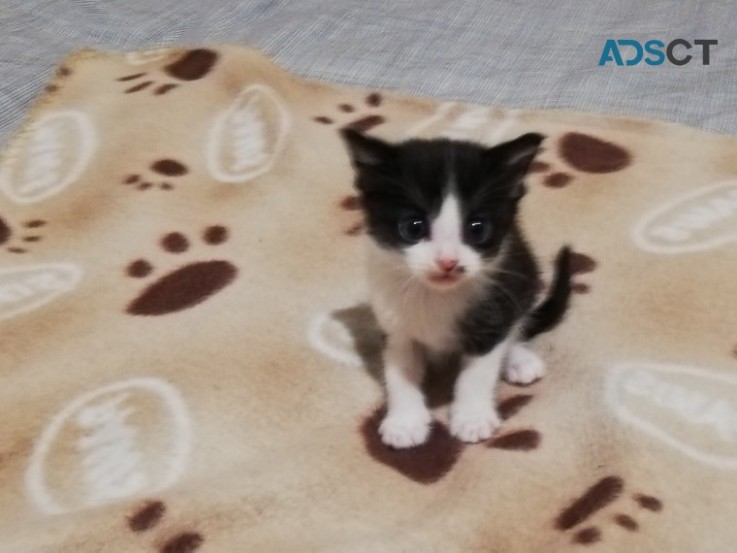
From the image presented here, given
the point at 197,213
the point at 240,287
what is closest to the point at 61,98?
the point at 197,213

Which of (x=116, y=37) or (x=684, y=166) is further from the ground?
(x=116, y=37)

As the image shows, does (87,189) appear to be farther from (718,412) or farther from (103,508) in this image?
(718,412)

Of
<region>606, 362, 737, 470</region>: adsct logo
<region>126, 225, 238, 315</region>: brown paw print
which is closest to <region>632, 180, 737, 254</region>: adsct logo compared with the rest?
<region>606, 362, 737, 470</region>: adsct logo

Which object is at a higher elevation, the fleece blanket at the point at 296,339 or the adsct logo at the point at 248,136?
the adsct logo at the point at 248,136

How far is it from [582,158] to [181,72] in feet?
2.75

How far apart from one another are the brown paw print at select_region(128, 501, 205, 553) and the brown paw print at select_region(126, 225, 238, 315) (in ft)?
1.28

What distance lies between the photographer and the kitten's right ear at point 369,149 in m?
0.94

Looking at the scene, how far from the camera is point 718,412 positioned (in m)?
0.96

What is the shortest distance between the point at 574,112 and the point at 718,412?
0.78 meters

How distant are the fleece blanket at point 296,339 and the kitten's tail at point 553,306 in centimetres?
3

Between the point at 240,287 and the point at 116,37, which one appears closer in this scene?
the point at 240,287

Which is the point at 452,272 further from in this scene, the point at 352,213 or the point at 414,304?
the point at 352,213

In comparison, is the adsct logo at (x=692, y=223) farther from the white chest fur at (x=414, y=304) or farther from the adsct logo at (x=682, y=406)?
the white chest fur at (x=414, y=304)

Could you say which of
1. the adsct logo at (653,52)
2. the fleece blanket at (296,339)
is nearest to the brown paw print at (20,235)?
the fleece blanket at (296,339)
